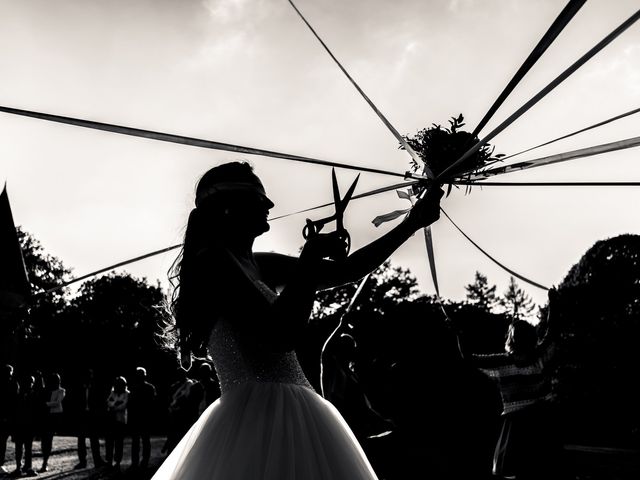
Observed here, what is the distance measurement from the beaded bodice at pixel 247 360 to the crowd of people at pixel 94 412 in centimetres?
846

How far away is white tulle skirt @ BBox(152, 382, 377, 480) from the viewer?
1.71m

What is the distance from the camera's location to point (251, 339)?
1.99 m

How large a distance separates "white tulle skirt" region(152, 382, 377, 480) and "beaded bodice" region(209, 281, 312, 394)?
0.04 metres

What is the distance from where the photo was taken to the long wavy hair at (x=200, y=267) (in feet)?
6.70

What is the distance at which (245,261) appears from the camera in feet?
7.13

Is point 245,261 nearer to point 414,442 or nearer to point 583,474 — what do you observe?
point 583,474

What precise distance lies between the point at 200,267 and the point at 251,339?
302 mm

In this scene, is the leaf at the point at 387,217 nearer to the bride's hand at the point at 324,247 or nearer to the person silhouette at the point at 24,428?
the bride's hand at the point at 324,247

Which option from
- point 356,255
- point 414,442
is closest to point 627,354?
point 414,442

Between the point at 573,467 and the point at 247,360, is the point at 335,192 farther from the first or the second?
the point at 573,467

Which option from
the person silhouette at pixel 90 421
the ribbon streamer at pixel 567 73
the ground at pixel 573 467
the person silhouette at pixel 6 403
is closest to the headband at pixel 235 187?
the ribbon streamer at pixel 567 73

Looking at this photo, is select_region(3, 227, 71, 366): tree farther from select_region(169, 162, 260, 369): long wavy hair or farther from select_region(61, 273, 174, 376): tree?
select_region(169, 162, 260, 369): long wavy hair

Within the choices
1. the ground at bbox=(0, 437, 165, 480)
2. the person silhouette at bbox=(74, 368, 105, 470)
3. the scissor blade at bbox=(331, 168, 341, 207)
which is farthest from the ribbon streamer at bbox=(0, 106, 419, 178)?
the person silhouette at bbox=(74, 368, 105, 470)

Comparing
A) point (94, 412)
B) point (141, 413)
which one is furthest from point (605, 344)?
point (94, 412)
